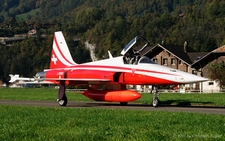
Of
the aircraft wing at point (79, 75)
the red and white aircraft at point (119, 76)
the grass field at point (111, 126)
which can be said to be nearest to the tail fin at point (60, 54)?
the red and white aircraft at point (119, 76)

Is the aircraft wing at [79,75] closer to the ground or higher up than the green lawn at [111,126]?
higher up

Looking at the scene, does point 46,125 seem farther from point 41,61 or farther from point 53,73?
point 41,61

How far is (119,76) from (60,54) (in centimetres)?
555

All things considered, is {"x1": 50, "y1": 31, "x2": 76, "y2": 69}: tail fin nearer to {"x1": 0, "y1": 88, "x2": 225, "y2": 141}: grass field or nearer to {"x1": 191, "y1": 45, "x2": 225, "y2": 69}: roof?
{"x1": 0, "y1": 88, "x2": 225, "y2": 141}: grass field

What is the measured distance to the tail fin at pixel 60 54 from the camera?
3081 cm

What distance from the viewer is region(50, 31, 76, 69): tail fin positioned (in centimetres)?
3081

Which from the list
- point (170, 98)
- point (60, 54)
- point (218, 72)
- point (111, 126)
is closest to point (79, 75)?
point (60, 54)

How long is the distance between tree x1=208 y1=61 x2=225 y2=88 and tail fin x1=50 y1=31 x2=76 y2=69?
36.5m

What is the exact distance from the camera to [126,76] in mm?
26812

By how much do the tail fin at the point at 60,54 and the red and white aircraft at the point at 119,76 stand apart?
1.01m

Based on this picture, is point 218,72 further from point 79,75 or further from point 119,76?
point 119,76

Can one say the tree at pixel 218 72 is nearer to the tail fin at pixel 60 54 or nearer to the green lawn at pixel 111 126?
the tail fin at pixel 60 54

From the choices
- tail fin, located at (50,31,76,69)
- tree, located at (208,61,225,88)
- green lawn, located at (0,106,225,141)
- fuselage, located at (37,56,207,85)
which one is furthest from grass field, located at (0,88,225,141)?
tree, located at (208,61,225,88)

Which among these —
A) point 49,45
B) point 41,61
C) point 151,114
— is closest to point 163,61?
point 151,114
